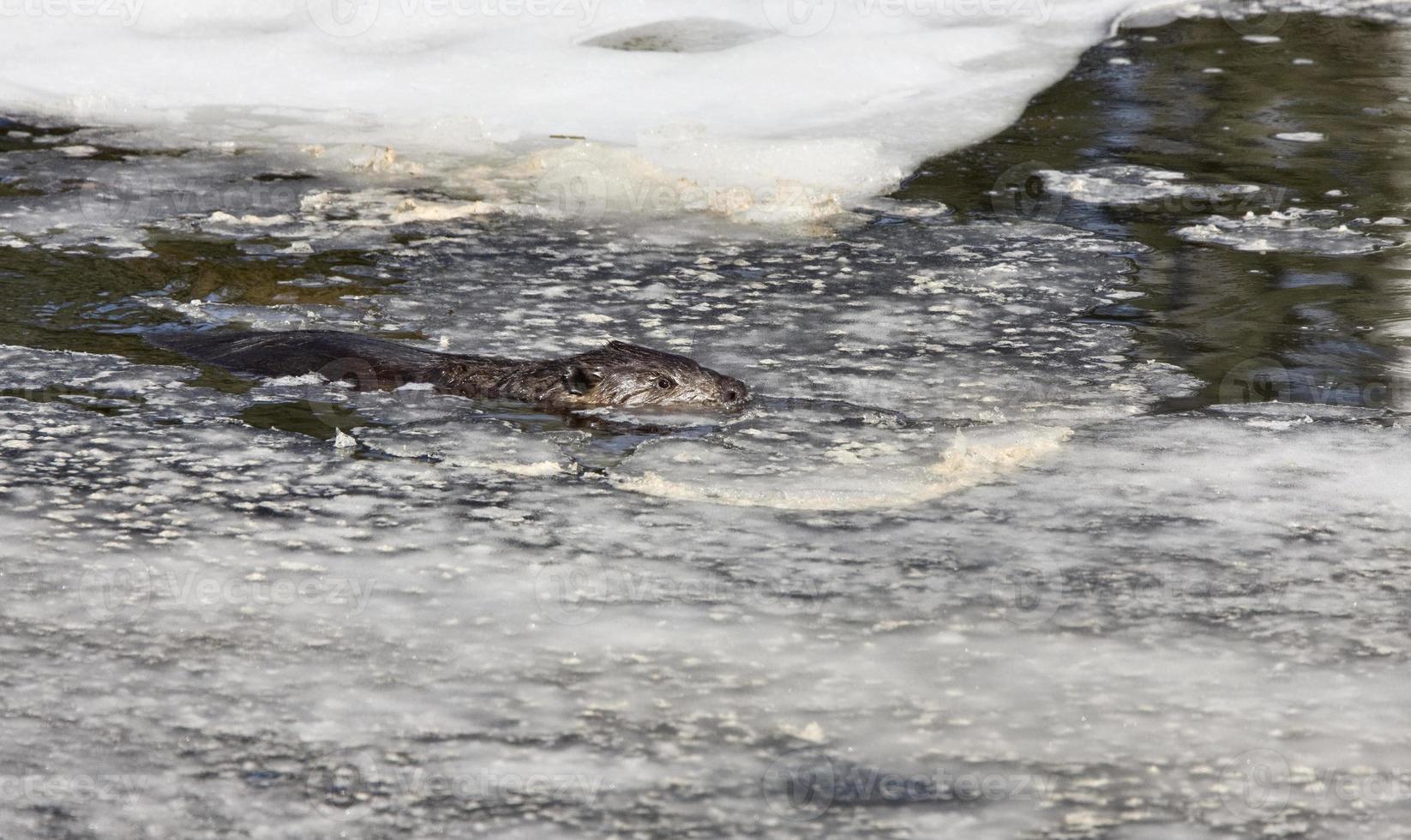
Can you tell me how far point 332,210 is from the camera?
25.6 feet

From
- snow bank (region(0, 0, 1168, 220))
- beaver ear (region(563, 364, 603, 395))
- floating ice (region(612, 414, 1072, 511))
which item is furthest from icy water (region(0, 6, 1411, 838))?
snow bank (region(0, 0, 1168, 220))

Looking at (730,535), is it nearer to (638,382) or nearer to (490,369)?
(638,382)

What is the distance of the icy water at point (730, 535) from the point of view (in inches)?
125

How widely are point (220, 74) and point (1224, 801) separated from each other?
8.74 meters

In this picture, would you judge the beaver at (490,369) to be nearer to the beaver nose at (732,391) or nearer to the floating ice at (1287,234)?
the beaver nose at (732,391)

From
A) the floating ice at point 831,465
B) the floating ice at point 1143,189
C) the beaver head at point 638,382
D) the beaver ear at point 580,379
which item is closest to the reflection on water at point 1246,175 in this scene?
the floating ice at point 1143,189

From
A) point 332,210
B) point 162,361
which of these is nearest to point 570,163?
point 332,210

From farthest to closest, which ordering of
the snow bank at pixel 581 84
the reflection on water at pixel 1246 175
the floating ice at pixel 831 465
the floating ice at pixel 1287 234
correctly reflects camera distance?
1. the snow bank at pixel 581 84
2. the floating ice at pixel 1287 234
3. the reflection on water at pixel 1246 175
4. the floating ice at pixel 831 465

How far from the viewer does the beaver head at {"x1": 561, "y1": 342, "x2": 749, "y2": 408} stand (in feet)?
17.2

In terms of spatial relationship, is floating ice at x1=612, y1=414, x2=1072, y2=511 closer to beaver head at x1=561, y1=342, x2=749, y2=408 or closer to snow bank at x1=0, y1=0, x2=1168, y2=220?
beaver head at x1=561, y1=342, x2=749, y2=408

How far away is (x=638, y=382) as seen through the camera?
17.3 ft

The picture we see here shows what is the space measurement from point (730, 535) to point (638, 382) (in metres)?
1.06

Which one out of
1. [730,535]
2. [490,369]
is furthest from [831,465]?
[490,369]

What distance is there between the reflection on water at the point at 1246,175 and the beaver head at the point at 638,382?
1585mm
